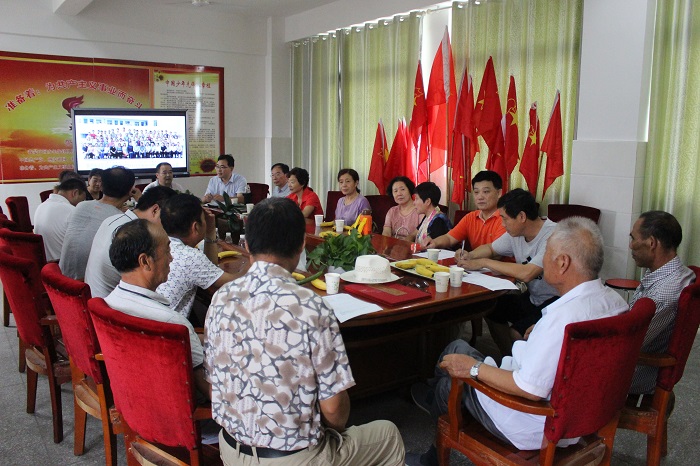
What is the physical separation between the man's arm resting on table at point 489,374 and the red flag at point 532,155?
320 cm

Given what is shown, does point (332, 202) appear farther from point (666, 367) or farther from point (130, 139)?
point (666, 367)

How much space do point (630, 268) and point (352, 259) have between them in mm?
2448

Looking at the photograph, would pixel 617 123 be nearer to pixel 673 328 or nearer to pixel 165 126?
pixel 673 328

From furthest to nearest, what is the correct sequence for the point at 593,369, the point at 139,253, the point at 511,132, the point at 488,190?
the point at 511,132 < the point at 488,190 < the point at 139,253 < the point at 593,369

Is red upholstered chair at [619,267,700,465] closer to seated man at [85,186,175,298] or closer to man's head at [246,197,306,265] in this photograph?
man's head at [246,197,306,265]

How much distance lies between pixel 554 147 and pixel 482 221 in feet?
4.46

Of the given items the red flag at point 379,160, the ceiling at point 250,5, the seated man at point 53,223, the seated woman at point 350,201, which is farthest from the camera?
the ceiling at point 250,5

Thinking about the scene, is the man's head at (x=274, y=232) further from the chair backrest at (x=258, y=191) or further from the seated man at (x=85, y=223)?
the chair backrest at (x=258, y=191)

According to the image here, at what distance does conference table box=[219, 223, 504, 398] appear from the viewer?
2.46m

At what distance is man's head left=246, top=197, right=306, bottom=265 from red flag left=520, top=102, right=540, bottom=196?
12.1ft

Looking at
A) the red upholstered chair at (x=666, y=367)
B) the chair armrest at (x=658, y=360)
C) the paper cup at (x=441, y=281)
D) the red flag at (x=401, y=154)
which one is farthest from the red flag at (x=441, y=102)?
the chair armrest at (x=658, y=360)

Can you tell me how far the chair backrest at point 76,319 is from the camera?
2.07 meters

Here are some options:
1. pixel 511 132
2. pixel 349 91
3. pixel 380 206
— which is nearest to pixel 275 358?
pixel 511 132

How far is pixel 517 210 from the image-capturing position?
3059 mm
